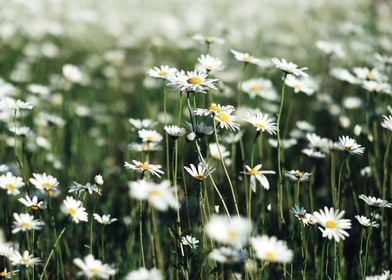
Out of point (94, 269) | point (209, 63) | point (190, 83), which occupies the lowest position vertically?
point (94, 269)

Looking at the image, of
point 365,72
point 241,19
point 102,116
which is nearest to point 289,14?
point 241,19

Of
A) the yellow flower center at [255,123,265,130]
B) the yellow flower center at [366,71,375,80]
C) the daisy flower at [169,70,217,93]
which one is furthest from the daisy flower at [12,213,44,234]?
the yellow flower center at [366,71,375,80]

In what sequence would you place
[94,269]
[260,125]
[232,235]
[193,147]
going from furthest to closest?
[193,147] < [260,125] < [94,269] < [232,235]

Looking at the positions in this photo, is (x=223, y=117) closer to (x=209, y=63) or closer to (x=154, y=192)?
(x=209, y=63)

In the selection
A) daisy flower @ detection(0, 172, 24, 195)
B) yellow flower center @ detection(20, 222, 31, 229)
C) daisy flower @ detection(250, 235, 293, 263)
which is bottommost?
daisy flower @ detection(250, 235, 293, 263)

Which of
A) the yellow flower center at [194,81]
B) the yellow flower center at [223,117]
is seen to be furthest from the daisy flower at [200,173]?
the yellow flower center at [194,81]

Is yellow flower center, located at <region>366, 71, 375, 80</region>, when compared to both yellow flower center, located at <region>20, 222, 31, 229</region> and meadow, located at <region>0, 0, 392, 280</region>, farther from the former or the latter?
yellow flower center, located at <region>20, 222, 31, 229</region>

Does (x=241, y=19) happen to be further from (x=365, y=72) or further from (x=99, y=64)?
(x=365, y=72)

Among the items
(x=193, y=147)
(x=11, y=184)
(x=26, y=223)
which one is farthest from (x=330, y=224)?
(x=193, y=147)
